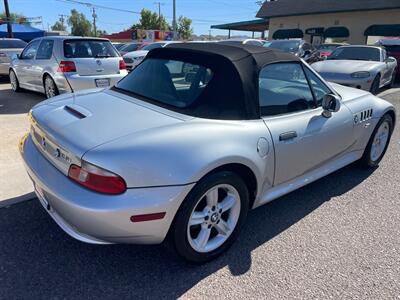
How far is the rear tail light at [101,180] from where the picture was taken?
2014 millimetres

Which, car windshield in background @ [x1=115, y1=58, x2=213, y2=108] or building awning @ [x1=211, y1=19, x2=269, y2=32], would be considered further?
building awning @ [x1=211, y1=19, x2=269, y2=32]

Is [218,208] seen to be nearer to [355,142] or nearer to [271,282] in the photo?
[271,282]

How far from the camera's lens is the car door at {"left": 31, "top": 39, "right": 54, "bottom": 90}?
7.38 m

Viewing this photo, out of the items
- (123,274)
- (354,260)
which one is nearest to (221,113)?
(123,274)

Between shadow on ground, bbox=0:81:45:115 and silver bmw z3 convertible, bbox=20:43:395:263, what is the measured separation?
15.3ft

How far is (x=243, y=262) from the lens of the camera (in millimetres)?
→ 2586

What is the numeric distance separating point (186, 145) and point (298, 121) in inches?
48.1

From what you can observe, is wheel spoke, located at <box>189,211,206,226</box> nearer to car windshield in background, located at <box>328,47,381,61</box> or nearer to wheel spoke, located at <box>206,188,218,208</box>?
wheel spoke, located at <box>206,188,218,208</box>

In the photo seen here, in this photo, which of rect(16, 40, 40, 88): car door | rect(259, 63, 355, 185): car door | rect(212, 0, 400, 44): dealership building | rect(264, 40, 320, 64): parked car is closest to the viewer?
rect(259, 63, 355, 185): car door

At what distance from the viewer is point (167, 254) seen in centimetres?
262

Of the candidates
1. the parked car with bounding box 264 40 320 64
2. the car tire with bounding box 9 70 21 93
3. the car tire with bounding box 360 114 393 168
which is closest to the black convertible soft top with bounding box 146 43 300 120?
the car tire with bounding box 360 114 393 168

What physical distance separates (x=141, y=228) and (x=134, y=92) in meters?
1.39

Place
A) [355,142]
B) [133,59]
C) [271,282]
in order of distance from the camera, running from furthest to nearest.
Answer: [133,59], [355,142], [271,282]

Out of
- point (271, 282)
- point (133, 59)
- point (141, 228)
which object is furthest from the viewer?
point (133, 59)
